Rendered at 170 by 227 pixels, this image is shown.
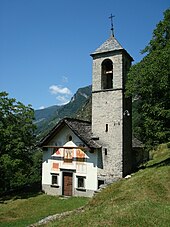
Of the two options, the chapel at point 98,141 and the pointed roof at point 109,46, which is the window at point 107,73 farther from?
the pointed roof at point 109,46

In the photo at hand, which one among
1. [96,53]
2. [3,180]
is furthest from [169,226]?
[3,180]

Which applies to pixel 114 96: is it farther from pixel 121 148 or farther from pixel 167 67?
pixel 167 67

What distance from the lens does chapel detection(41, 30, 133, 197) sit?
22.4 meters

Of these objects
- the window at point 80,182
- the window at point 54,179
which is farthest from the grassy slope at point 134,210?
the window at point 54,179

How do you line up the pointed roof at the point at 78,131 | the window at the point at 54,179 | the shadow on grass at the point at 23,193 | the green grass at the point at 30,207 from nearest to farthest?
the green grass at the point at 30,207, the pointed roof at the point at 78,131, the shadow on grass at the point at 23,193, the window at the point at 54,179

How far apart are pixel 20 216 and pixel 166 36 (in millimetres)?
17473

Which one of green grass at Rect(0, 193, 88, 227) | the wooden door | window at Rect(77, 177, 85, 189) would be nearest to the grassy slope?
green grass at Rect(0, 193, 88, 227)

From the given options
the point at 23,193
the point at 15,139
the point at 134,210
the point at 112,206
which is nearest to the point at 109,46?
the point at 15,139

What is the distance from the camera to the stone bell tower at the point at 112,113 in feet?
73.2

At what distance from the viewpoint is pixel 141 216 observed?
1031 centimetres

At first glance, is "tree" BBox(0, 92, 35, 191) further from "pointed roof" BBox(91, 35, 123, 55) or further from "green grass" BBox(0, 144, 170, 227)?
"pointed roof" BBox(91, 35, 123, 55)

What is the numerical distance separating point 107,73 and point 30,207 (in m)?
13.6

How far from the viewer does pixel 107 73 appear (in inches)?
976

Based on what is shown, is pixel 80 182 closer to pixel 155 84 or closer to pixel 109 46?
pixel 155 84
